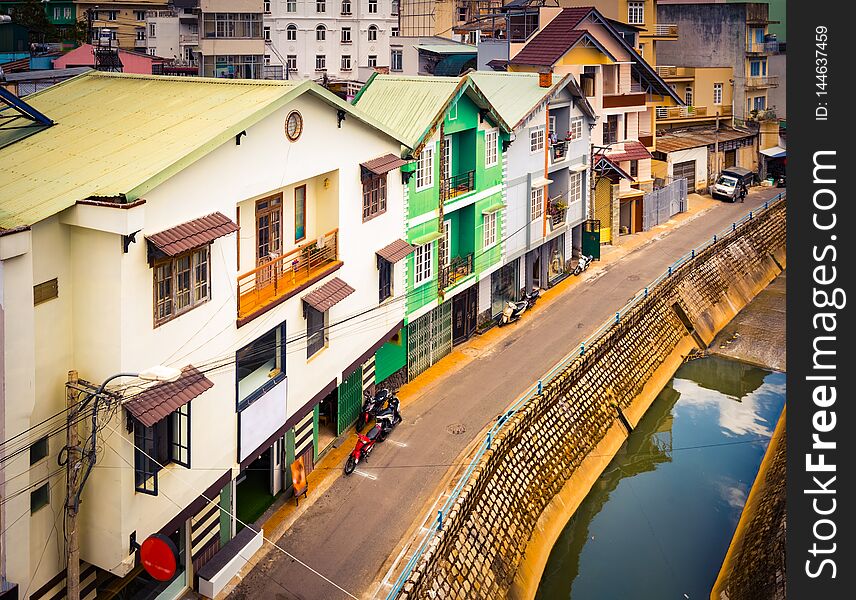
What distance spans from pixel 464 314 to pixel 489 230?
134 inches

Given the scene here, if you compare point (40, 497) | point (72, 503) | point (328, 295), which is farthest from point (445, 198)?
point (72, 503)

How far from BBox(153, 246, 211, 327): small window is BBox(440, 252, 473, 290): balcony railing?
14613 mm

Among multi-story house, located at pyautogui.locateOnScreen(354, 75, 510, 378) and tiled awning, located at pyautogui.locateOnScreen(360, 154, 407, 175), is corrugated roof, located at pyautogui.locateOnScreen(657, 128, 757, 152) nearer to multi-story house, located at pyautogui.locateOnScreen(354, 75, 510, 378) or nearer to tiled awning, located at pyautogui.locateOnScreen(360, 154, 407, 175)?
multi-story house, located at pyautogui.locateOnScreen(354, 75, 510, 378)

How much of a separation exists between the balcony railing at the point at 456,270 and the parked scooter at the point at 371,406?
536 cm

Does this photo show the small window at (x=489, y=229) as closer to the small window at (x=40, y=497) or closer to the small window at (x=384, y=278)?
the small window at (x=384, y=278)

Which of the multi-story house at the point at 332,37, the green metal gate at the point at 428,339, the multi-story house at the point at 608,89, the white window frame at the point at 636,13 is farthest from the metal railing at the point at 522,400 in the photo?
the multi-story house at the point at 332,37

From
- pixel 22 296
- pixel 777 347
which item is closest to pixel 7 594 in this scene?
pixel 22 296

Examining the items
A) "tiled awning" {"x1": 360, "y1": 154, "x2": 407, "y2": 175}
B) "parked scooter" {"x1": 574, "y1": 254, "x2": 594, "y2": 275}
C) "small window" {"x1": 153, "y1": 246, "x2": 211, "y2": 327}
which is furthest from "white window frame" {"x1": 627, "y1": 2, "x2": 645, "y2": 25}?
"small window" {"x1": 153, "y1": 246, "x2": 211, "y2": 327}

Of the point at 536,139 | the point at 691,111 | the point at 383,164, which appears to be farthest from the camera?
the point at 691,111

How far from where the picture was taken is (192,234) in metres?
18.5

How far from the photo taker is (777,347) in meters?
43.5

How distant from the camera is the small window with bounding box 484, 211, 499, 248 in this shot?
3622 centimetres

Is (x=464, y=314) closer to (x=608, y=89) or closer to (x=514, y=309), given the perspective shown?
(x=514, y=309)

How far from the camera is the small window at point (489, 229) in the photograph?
36219 millimetres
